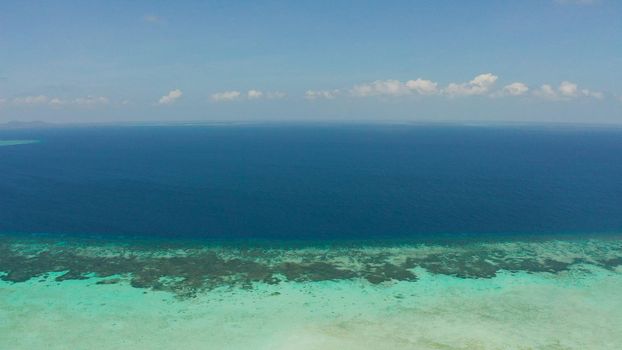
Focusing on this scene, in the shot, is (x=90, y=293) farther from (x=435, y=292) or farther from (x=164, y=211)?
(x=435, y=292)

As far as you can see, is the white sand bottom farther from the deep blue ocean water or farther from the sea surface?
the deep blue ocean water

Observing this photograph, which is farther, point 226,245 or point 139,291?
point 226,245

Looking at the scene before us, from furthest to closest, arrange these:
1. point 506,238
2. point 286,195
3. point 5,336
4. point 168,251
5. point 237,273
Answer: point 286,195 < point 506,238 < point 168,251 < point 237,273 < point 5,336

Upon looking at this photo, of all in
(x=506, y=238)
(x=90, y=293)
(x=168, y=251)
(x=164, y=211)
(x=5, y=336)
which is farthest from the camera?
(x=164, y=211)

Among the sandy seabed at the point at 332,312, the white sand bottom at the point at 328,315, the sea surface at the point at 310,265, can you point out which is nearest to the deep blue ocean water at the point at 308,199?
the sea surface at the point at 310,265

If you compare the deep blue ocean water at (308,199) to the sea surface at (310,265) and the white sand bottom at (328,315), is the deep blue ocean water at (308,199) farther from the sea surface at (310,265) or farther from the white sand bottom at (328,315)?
the white sand bottom at (328,315)

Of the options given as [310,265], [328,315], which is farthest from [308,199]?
[328,315]

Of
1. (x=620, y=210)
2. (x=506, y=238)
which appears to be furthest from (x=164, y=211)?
(x=620, y=210)
